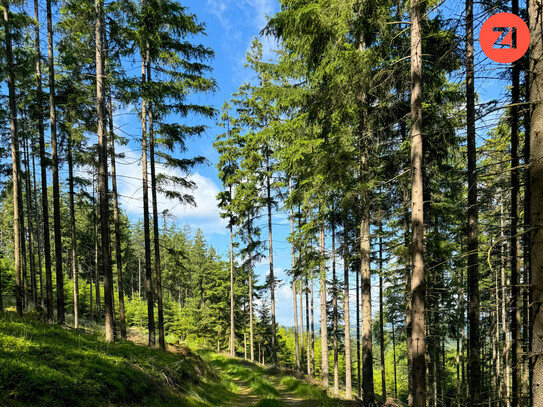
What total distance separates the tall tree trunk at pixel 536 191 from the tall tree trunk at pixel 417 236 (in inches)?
104

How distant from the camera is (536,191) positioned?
143 inches

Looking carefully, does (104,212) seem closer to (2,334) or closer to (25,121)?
(2,334)

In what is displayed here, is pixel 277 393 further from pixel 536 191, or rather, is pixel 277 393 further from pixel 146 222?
pixel 536 191

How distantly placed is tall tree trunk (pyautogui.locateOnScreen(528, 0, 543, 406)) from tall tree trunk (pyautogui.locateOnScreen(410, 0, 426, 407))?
2.64 metres

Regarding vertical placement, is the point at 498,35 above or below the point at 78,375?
above

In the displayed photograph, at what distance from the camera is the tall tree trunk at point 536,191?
132 inches

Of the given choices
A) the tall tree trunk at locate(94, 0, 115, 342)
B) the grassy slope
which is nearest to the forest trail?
the grassy slope

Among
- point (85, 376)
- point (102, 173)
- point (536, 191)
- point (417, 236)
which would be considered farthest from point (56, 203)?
point (536, 191)

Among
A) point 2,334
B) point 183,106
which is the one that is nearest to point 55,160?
point 183,106

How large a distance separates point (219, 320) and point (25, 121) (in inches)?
1166

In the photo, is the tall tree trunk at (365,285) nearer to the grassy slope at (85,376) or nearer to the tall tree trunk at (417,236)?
the tall tree trunk at (417,236)

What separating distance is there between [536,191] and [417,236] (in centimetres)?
298

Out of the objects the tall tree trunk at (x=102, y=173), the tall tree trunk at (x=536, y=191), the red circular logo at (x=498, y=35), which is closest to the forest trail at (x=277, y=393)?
the tall tree trunk at (x=102, y=173)

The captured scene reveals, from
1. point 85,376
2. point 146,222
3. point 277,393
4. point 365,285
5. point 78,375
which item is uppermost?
point 146,222
